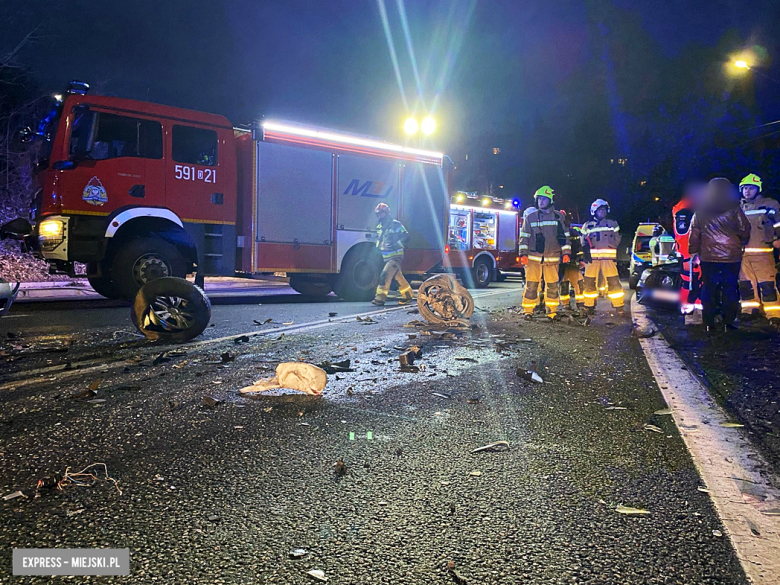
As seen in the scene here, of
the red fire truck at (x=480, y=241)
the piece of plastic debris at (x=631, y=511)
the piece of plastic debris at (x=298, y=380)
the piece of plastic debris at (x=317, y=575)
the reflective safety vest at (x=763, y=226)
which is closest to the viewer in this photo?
the piece of plastic debris at (x=317, y=575)

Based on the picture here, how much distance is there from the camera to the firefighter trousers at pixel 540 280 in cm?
873

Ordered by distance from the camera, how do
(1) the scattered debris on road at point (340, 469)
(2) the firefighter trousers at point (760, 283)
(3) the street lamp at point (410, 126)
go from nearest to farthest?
(1) the scattered debris on road at point (340, 469) < (2) the firefighter trousers at point (760, 283) < (3) the street lamp at point (410, 126)

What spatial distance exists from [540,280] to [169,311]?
5350mm

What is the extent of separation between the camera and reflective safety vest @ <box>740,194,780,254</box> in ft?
25.9

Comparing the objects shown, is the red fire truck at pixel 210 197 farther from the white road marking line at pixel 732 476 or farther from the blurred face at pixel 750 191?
the white road marking line at pixel 732 476

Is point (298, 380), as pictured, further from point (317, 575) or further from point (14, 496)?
point (317, 575)

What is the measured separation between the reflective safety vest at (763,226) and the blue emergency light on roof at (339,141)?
23.0 ft

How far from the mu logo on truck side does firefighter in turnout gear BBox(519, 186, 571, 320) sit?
4237 mm

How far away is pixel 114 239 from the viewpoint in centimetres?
856

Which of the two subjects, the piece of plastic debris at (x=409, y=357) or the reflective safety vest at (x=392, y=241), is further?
the reflective safety vest at (x=392, y=241)

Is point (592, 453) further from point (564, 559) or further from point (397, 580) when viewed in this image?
point (397, 580)

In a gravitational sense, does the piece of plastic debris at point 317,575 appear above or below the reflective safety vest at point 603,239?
below

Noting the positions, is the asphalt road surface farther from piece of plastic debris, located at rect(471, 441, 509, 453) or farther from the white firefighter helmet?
the white firefighter helmet

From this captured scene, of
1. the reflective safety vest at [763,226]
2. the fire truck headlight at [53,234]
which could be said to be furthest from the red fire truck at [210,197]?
the reflective safety vest at [763,226]
